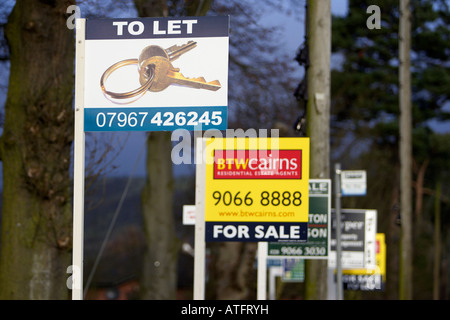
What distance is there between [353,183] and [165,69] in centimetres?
798

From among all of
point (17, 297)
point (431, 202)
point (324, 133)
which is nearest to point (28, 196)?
point (17, 297)

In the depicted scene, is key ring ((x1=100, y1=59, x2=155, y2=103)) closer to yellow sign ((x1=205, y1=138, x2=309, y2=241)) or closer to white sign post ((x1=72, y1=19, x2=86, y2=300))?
white sign post ((x1=72, y1=19, x2=86, y2=300))

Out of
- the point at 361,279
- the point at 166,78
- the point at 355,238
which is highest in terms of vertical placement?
the point at 166,78

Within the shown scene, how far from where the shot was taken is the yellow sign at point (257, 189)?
881 cm

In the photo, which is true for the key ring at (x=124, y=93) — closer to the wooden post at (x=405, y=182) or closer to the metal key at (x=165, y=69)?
the metal key at (x=165, y=69)

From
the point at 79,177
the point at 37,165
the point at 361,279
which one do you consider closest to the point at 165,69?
the point at 79,177

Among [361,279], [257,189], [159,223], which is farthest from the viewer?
[159,223]

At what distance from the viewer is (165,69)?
7.46m

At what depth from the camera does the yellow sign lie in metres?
8.81

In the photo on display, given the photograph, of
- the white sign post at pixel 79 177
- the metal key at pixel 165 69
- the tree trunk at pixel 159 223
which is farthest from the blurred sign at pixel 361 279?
the metal key at pixel 165 69

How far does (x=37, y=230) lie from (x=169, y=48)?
177 inches

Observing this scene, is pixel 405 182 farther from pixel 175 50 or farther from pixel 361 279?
pixel 175 50

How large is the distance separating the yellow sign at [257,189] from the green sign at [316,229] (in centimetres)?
235

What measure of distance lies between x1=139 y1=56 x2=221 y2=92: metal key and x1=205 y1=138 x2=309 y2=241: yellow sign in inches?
65.1
